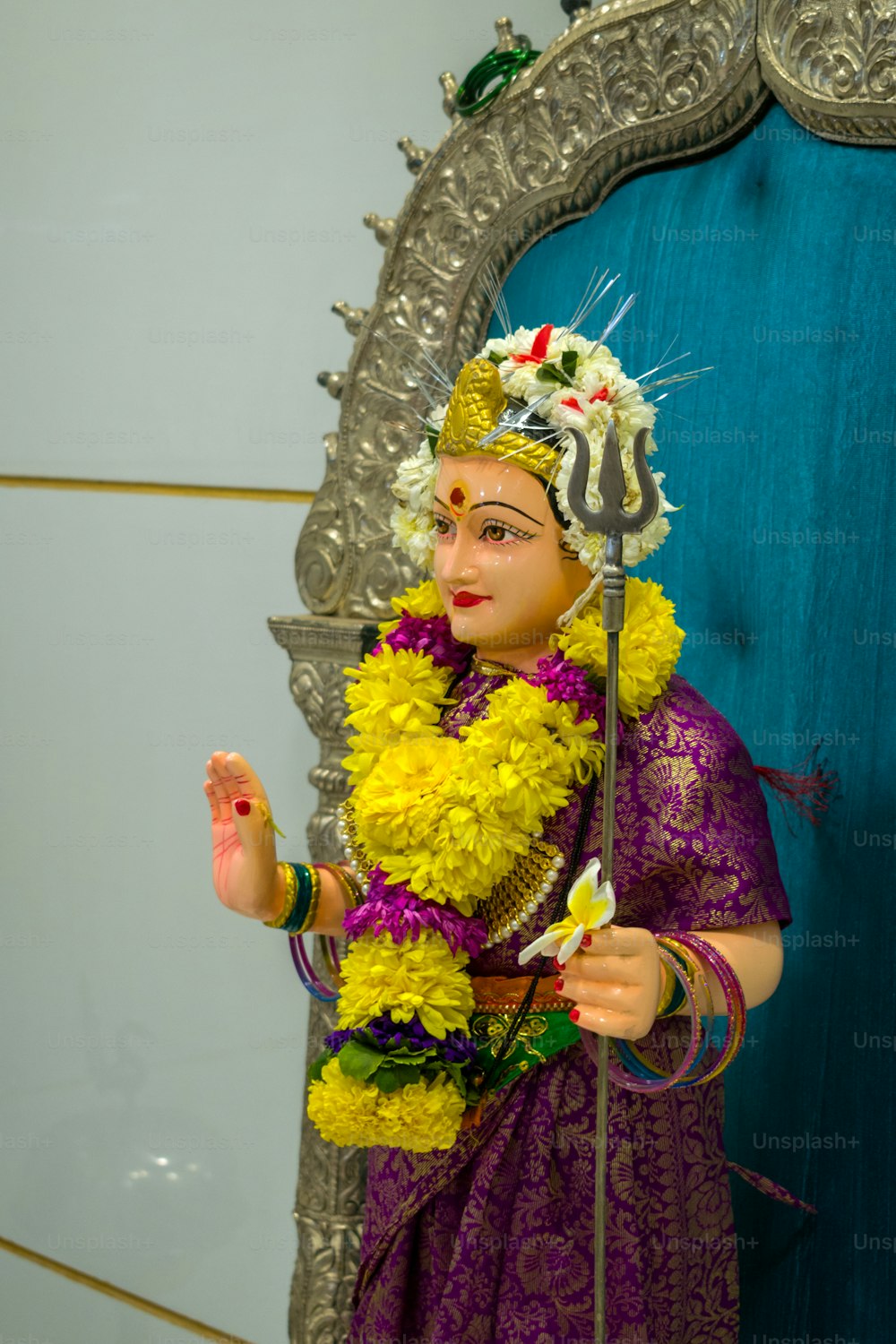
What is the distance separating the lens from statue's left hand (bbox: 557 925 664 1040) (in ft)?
4.90

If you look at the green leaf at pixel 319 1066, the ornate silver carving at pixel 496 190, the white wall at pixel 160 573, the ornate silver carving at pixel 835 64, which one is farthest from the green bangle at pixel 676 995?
the white wall at pixel 160 573

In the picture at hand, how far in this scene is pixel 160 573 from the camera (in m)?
2.75

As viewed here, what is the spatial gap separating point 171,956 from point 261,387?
1.04 m

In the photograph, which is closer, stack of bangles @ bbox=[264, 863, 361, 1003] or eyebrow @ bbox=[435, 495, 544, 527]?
eyebrow @ bbox=[435, 495, 544, 527]

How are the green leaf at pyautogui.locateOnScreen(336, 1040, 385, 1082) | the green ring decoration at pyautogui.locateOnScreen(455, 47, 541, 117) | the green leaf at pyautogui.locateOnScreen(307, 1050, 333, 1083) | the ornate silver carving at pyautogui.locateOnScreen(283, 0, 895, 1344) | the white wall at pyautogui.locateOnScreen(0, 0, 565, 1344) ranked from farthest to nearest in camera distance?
the white wall at pyautogui.locateOnScreen(0, 0, 565, 1344) < the green ring decoration at pyautogui.locateOnScreen(455, 47, 541, 117) < the ornate silver carving at pyautogui.locateOnScreen(283, 0, 895, 1344) < the green leaf at pyautogui.locateOnScreen(307, 1050, 333, 1083) < the green leaf at pyautogui.locateOnScreen(336, 1040, 385, 1082)

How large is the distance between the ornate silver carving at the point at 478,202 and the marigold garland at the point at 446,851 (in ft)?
1.91

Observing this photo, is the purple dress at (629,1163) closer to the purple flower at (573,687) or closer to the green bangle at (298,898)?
the purple flower at (573,687)

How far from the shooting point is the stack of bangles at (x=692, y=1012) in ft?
5.09

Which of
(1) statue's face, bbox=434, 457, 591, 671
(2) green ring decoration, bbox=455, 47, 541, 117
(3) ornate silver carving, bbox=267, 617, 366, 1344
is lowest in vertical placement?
(3) ornate silver carving, bbox=267, 617, 366, 1344

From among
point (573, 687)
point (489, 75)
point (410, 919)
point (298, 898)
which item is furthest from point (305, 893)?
point (489, 75)

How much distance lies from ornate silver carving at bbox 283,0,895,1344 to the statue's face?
1.34 ft

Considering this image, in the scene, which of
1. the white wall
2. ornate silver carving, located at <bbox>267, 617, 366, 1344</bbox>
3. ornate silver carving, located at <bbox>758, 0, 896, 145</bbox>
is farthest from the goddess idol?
the white wall

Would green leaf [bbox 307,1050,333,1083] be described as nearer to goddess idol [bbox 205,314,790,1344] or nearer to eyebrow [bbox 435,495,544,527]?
goddess idol [bbox 205,314,790,1344]

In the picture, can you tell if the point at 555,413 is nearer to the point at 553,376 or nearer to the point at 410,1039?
the point at 553,376
